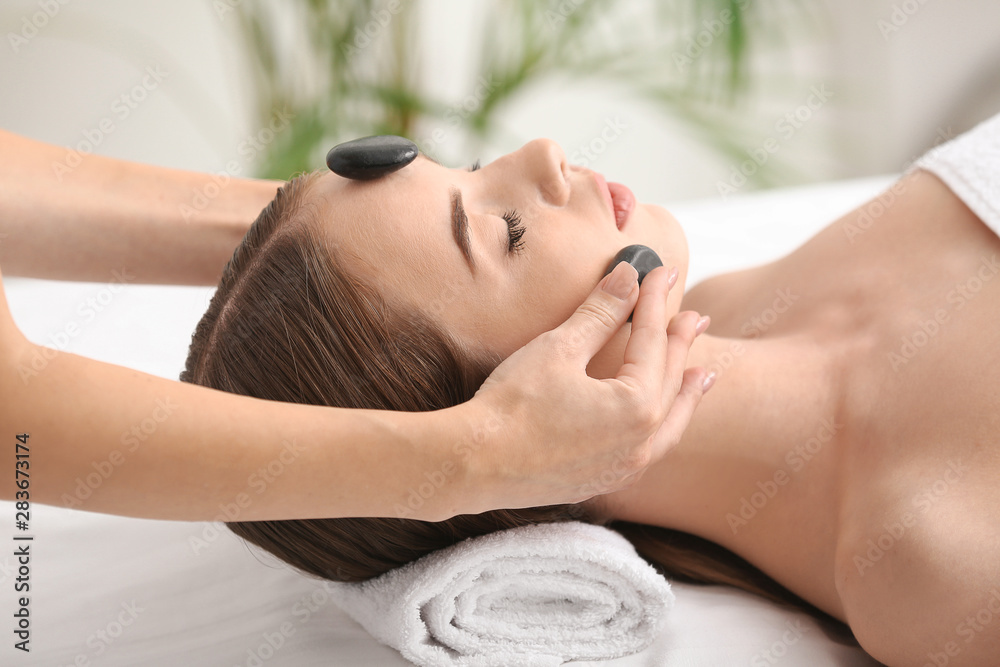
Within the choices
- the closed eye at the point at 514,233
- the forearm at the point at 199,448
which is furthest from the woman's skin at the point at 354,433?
the closed eye at the point at 514,233

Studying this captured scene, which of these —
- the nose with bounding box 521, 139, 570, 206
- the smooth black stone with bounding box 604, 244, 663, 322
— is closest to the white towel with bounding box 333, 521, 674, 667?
the smooth black stone with bounding box 604, 244, 663, 322

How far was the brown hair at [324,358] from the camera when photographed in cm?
89

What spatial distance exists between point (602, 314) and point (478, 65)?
148 cm

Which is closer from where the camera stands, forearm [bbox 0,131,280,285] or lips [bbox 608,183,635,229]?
lips [bbox 608,183,635,229]

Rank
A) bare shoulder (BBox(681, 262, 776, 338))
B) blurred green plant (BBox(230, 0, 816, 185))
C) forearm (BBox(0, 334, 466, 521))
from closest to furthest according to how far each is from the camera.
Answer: forearm (BBox(0, 334, 466, 521)), bare shoulder (BBox(681, 262, 776, 338)), blurred green plant (BBox(230, 0, 816, 185))

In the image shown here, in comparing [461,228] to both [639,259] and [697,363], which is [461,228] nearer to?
[639,259]

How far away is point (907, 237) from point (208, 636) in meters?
1.10

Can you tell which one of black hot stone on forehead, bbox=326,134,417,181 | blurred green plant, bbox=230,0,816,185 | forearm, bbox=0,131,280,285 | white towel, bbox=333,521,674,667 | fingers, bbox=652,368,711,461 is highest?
blurred green plant, bbox=230,0,816,185

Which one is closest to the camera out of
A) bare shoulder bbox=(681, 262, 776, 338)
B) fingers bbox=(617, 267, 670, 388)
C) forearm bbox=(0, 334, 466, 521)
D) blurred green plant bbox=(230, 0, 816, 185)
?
forearm bbox=(0, 334, 466, 521)

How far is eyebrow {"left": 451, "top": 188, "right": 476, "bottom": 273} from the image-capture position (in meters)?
0.91

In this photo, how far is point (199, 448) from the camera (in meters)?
0.67

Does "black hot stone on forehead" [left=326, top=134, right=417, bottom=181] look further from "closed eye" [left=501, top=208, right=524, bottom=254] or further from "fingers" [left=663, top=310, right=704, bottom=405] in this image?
"fingers" [left=663, top=310, right=704, bottom=405]

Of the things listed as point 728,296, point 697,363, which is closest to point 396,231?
point 697,363

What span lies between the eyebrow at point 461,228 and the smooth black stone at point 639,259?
159 millimetres
